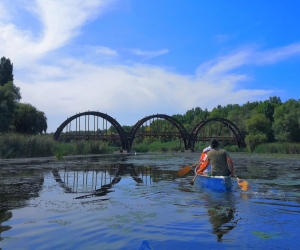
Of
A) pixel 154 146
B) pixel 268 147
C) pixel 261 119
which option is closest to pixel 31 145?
pixel 268 147

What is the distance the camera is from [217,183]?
11211 millimetres

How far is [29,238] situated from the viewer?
608 centimetres

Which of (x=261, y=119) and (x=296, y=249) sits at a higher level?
(x=261, y=119)

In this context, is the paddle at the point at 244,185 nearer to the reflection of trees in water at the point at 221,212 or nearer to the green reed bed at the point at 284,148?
the reflection of trees in water at the point at 221,212

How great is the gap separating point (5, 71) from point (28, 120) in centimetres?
785

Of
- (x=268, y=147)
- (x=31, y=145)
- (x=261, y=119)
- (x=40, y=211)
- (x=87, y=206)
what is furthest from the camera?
(x=261, y=119)

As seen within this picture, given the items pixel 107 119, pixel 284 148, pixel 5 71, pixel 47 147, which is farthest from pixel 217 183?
pixel 107 119

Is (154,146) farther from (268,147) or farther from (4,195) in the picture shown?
(4,195)

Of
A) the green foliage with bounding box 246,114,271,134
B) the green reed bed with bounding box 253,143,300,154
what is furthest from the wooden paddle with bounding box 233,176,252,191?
the green foliage with bounding box 246,114,271,134

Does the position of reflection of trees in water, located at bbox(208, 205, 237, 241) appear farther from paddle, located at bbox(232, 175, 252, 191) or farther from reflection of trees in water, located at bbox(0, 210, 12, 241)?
reflection of trees in water, located at bbox(0, 210, 12, 241)

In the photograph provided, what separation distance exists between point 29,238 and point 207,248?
9.86 feet

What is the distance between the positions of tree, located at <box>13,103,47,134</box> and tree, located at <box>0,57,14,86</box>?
13.2ft

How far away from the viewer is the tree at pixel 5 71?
49500 mm

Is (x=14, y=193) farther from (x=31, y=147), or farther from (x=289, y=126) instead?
(x=289, y=126)
